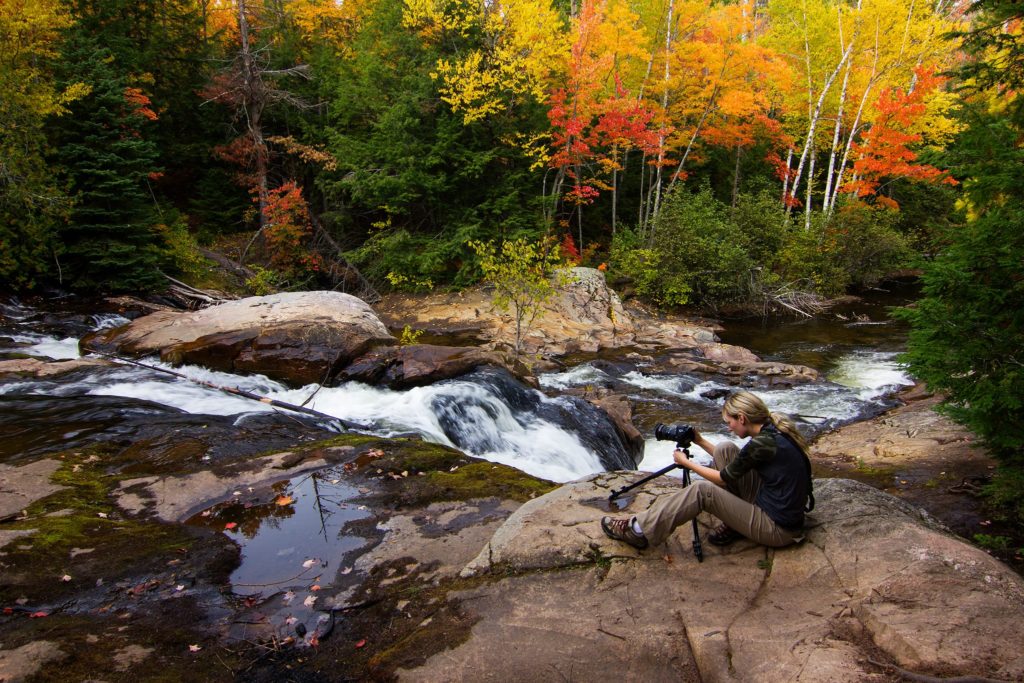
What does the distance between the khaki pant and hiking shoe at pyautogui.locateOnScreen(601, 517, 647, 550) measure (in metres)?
0.06

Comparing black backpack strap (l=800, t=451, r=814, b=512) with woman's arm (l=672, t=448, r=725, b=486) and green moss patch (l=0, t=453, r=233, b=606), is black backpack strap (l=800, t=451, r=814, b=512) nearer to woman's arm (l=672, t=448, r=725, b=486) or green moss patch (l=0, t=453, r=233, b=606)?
woman's arm (l=672, t=448, r=725, b=486)

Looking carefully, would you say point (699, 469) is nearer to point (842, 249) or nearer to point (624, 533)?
point (624, 533)

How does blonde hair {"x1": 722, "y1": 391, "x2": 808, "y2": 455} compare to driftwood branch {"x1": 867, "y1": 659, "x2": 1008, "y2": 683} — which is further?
blonde hair {"x1": 722, "y1": 391, "x2": 808, "y2": 455}

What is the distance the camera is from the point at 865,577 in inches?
127

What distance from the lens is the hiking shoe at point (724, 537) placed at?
12.3ft

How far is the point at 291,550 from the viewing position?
4.41 m

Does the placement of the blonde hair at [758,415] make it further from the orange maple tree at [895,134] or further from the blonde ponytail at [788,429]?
the orange maple tree at [895,134]

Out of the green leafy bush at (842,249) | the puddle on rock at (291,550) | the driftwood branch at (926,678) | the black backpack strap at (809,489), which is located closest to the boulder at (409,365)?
the puddle on rock at (291,550)

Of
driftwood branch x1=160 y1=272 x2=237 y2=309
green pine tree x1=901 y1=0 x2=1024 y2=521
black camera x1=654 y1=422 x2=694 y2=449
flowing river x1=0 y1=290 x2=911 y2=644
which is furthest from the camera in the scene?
driftwood branch x1=160 y1=272 x2=237 y2=309

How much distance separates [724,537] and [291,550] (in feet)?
10.8

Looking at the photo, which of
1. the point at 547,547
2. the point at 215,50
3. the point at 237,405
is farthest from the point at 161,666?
the point at 215,50

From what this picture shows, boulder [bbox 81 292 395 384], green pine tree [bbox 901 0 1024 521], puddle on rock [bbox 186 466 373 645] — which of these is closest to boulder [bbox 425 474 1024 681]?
puddle on rock [bbox 186 466 373 645]

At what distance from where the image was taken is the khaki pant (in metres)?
3.57

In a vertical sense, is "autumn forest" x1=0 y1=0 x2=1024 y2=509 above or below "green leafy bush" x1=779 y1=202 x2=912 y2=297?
above
